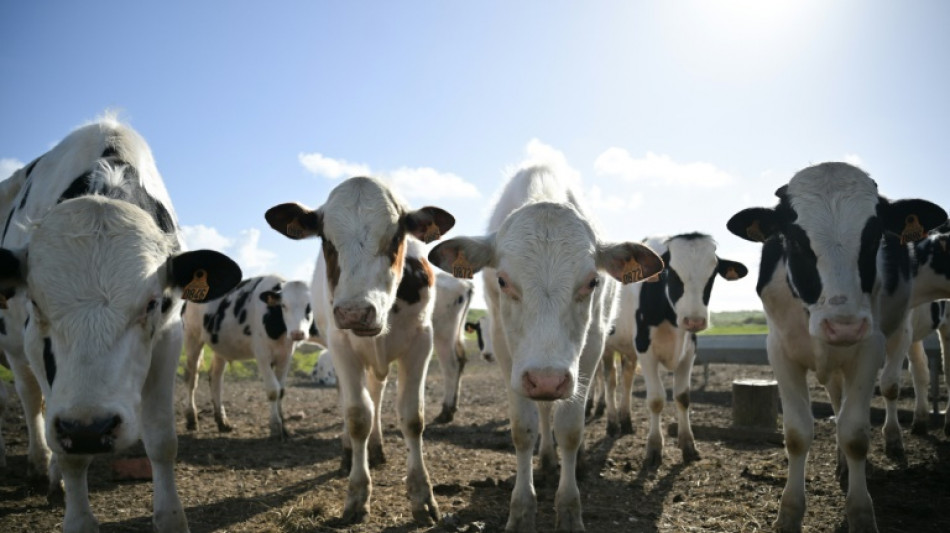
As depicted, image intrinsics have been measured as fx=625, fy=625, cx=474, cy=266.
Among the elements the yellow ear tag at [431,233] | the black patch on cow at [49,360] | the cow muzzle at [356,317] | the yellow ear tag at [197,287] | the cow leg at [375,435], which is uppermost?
the yellow ear tag at [431,233]

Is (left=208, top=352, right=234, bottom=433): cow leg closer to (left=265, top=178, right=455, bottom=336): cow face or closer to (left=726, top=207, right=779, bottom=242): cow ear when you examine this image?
(left=265, top=178, right=455, bottom=336): cow face

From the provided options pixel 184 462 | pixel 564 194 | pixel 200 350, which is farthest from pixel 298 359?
pixel 564 194

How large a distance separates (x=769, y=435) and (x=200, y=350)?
10.5 meters

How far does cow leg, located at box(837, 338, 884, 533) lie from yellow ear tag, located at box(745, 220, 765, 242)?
118 cm

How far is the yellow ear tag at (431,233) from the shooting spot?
546 cm

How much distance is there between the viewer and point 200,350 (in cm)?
1272

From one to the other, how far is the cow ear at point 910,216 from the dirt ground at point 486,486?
2287 mm

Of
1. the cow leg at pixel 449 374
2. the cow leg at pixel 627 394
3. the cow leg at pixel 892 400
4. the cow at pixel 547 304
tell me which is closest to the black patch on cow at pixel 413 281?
the cow at pixel 547 304

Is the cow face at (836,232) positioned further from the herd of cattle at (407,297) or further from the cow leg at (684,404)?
the cow leg at (684,404)

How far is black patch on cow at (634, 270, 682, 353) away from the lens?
26.7 ft

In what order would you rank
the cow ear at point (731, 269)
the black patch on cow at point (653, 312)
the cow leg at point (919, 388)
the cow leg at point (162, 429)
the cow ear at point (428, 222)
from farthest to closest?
the cow leg at point (919, 388), the black patch on cow at point (653, 312), the cow ear at point (731, 269), the cow ear at point (428, 222), the cow leg at point (162, 429)

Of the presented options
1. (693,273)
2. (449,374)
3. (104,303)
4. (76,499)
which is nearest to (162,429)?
(76,499)

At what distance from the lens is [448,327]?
39.5ft

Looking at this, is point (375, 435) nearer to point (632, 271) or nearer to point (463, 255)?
point (463, 255)
